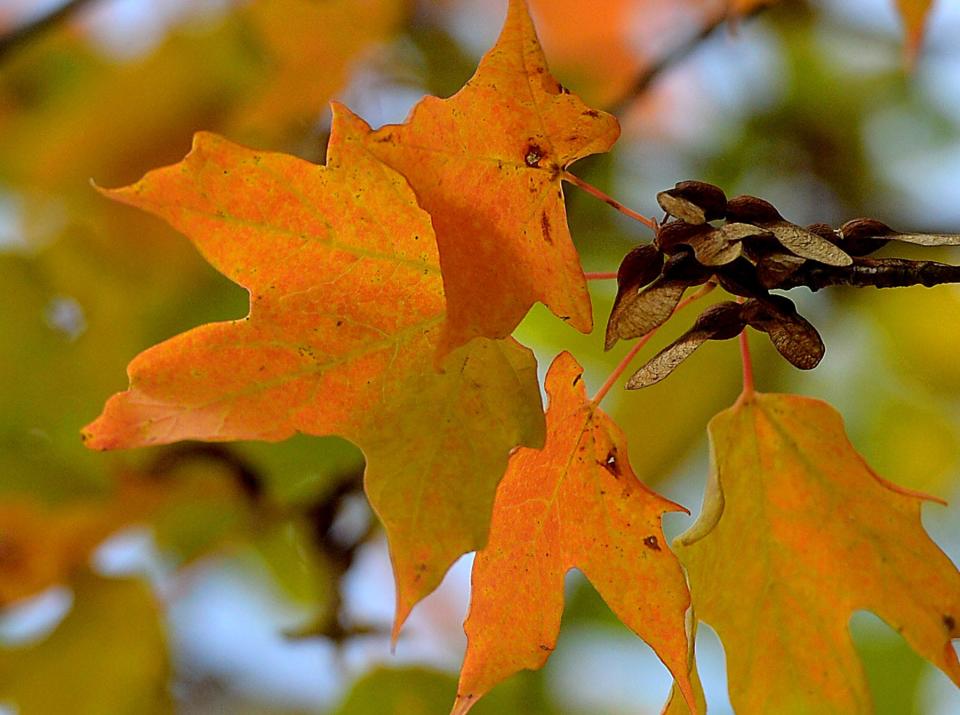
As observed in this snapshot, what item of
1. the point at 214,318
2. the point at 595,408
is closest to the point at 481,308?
the point at 595,408

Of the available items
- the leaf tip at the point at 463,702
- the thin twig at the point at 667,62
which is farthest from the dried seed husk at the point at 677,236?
the thin twig at the point at 667,62

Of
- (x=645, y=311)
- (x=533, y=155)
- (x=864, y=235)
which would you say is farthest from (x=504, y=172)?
(x=864, y=235)

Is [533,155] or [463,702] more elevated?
[533,155]

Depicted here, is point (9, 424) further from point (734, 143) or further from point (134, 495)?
point (734, 143)

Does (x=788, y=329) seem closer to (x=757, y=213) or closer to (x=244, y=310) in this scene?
(x=757, y=213)

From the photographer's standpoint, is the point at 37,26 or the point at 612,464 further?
the point at 37,26

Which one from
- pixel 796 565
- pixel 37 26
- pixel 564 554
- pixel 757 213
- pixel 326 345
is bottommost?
pixel 796 565
